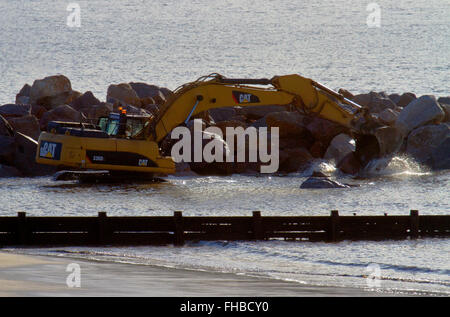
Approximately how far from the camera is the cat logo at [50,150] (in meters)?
30.2

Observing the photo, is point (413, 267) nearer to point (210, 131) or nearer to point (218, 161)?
point (218, 161)

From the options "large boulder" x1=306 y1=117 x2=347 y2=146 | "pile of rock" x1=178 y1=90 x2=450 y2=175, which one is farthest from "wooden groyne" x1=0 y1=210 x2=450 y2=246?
"large boulder" x1=306 y1=117 x2=347 y2=146

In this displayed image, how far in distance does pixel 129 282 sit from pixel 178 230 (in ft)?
16.5

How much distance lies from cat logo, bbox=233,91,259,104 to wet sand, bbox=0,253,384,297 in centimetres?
1554

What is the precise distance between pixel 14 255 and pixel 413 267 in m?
7.26

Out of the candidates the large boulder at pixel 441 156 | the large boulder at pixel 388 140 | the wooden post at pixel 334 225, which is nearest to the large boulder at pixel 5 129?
the large boulder at pixel 388 140

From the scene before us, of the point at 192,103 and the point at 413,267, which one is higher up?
the point at 192,103

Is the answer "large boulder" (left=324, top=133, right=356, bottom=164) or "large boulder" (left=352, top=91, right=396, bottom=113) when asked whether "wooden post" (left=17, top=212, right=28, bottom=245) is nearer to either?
"large boulder" (left=324, top=133, right=356, bottom=164)

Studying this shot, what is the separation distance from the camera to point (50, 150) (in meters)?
30.3

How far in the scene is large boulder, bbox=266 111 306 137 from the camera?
1501 inches

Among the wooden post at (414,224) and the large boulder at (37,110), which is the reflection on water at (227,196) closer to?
the wooden post at (414,224)

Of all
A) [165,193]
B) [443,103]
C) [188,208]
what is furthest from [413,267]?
[443,103]

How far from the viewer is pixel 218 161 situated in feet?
115

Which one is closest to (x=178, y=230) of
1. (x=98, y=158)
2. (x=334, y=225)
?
(x=334, y=225)
